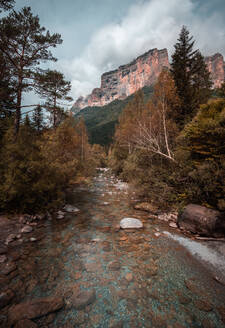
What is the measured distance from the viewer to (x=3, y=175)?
6.68 metres

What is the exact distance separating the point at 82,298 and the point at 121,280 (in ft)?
3.71

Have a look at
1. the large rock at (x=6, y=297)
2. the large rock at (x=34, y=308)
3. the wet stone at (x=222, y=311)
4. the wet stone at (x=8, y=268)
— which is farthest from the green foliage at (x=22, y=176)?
the wet stone at (x=222, y=311)

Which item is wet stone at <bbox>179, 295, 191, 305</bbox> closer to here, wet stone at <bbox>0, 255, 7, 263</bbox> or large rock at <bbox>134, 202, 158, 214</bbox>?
wet stone at <bbox>0, 255, 7, 263</bbox>

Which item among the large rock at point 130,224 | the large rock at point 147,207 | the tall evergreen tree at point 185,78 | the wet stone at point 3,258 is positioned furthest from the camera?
the tall evergreen tree at point 185,78

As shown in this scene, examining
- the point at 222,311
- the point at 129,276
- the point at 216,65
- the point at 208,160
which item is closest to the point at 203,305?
the point at 222,311

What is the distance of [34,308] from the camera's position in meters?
2.81

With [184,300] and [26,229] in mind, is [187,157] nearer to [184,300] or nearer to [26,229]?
[184,300]

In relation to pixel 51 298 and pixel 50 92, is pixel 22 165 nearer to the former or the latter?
pixel 50 92

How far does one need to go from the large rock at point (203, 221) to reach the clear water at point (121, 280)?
0.90 metres

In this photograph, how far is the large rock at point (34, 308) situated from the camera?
2615 mm

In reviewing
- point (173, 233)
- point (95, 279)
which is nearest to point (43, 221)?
point (95, 279)

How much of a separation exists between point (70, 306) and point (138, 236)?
3802mm

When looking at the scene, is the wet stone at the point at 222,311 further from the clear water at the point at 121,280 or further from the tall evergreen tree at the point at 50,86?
the tall evergreen tree at the point at 50,86

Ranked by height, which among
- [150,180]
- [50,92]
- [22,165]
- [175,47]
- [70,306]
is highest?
[175,47]
